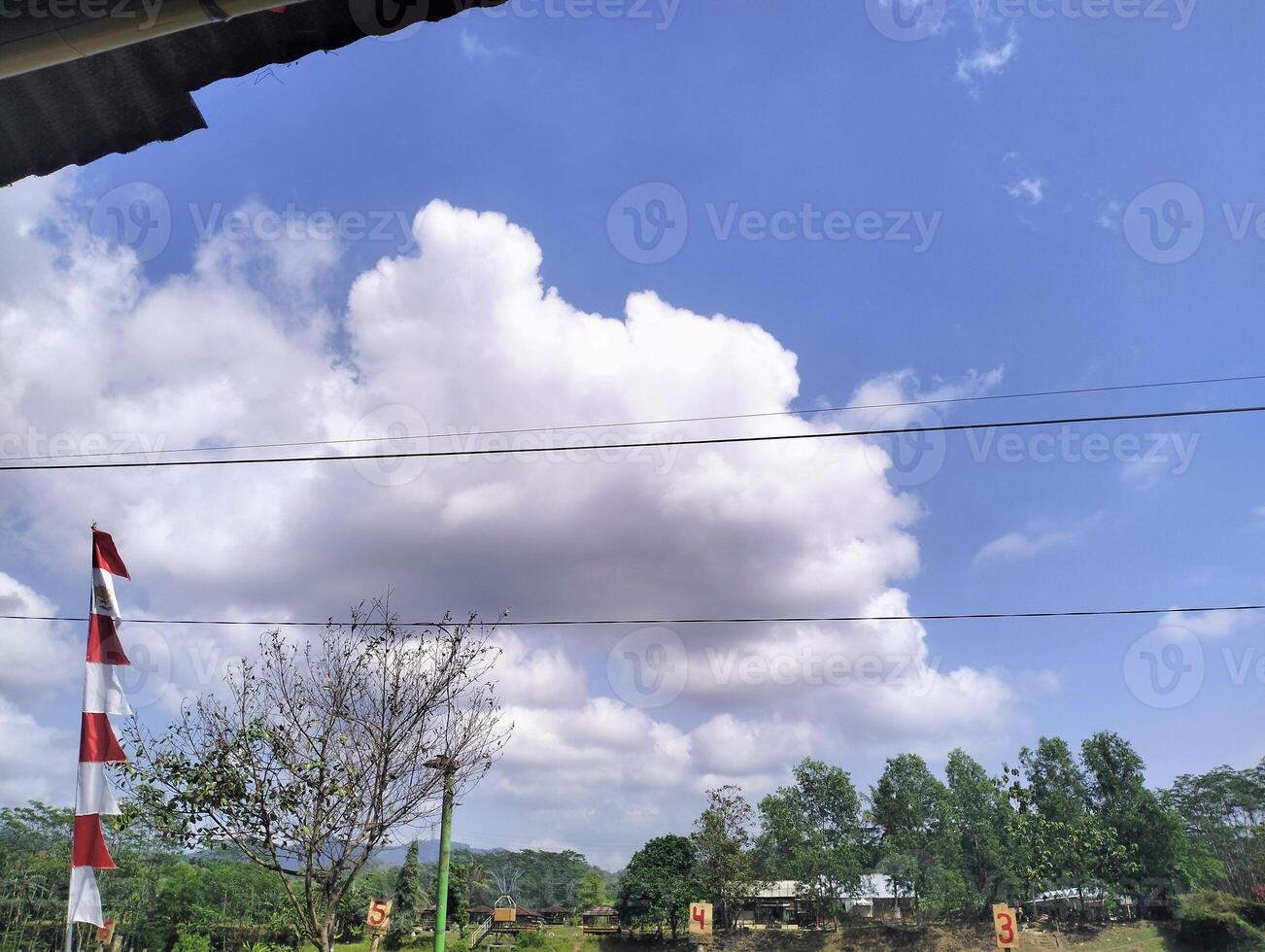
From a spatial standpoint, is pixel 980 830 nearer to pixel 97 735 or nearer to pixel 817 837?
pixel 817 837

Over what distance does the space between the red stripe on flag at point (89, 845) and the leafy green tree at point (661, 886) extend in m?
49.0

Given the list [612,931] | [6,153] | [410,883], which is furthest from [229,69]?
[410,883]

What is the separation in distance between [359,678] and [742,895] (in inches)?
1851

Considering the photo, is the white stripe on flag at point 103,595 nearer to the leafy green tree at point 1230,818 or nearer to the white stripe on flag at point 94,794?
the white stripe on flag at point 94,794

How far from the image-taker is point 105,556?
1011 cm

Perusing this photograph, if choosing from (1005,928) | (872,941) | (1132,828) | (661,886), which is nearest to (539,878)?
(661,886)

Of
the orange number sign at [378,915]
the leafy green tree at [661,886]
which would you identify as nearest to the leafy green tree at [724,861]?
the leafy green tree at [661,886]

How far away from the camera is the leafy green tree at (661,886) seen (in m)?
51.9

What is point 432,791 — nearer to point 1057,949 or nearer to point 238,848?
point 238,848

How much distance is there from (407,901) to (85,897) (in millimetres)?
56299

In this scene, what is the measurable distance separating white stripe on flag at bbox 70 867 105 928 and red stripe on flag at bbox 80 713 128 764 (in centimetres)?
112

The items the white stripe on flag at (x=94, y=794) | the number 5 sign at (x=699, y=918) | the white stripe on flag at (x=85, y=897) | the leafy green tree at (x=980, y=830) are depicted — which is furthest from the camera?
the leafy green tree at (x=980, y=830)

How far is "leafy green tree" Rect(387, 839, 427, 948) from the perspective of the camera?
54.2 meters

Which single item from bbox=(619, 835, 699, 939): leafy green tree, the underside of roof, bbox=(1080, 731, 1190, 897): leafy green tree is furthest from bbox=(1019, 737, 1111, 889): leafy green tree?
the underside of roof
